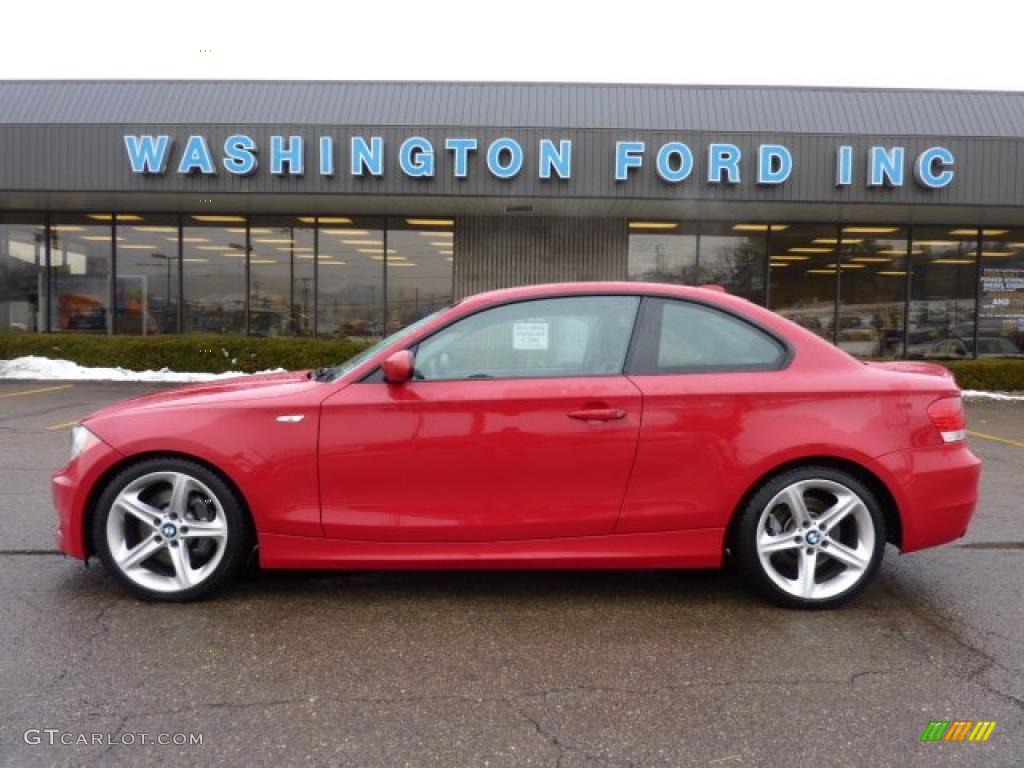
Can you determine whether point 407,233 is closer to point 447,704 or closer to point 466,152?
point 466,152

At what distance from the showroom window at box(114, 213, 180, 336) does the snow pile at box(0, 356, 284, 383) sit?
1.92 m

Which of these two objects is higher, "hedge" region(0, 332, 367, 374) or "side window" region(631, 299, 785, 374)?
"side window" region(631, 299, 785, 374)

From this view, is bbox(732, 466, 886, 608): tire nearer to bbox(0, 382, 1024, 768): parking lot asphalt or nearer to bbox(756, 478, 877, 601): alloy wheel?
bbox(756, 478, 877, 601): alloy wheel

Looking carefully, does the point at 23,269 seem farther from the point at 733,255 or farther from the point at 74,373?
the point at 733,255

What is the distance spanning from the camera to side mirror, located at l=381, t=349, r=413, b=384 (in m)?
3.64

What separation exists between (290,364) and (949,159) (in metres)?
12.1

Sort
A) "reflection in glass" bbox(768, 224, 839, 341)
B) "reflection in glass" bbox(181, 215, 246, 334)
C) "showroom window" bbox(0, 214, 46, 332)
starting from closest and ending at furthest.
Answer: "reflection in glass" bbox(768, 224, 839, 341) < "reflection in glass" bbox(181, 215, 246, 334) < "showroom window" bbox(0, 214, 46, 332)

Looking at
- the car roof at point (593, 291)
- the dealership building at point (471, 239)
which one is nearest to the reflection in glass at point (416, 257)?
the dealership building at point (471, 239)

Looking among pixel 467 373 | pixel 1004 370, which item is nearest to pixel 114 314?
pixel 467 373

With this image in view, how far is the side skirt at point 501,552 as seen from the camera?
3.68m

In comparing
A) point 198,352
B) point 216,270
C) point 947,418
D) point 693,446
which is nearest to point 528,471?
point 693,446

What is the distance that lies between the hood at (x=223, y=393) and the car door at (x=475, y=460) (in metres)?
0.32

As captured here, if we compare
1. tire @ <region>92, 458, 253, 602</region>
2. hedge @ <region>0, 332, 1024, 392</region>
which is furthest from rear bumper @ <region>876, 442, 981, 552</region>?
hedge @ <region>0, 332, 1024, 392</region>

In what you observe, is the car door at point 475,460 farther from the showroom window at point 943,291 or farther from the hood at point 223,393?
the showroom window at point 943,291
